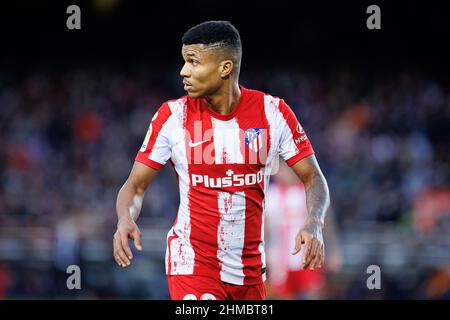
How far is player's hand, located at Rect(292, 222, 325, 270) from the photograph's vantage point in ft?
14.6

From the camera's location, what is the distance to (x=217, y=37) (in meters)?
4.78

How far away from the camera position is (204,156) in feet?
15.9

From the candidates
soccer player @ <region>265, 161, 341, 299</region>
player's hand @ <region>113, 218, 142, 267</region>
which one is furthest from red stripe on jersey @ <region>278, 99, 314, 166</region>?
soccer player @ <region>265, 161, 341, 299</region>

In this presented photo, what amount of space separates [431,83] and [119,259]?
13.0 metres

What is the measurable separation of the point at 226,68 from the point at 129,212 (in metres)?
1.02

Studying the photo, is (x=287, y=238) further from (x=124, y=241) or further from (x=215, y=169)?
(x=124, y=241)

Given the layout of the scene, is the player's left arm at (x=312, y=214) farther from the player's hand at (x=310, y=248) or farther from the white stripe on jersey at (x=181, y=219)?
the white stripe on jersey at (x=181, y=219)

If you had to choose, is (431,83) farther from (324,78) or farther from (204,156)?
(204,156)

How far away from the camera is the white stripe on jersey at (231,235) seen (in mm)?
4859

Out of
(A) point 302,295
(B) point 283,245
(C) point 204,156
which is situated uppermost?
(C) point 204,156

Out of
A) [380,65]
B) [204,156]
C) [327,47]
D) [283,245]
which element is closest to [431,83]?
[380,65]

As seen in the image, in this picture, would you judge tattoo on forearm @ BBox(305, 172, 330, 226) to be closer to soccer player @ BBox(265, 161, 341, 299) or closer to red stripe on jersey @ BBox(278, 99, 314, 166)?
red stripe on jersey @ BBox(278, 99, 314, 166)

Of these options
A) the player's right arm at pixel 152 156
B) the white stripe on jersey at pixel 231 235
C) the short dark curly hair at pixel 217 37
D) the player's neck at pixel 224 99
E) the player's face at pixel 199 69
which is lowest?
the white stripe on jersey at pixel 231 235

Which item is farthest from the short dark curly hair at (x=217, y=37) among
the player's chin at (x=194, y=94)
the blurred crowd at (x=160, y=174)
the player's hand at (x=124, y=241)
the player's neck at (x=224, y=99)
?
the blurred crowd at (x=160, y=174)
